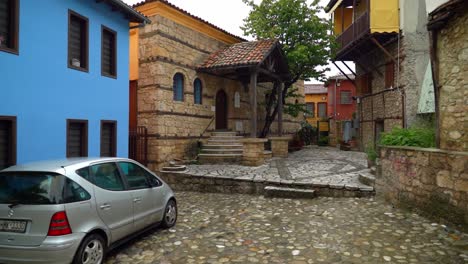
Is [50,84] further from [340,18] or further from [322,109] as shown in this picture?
[322,109]

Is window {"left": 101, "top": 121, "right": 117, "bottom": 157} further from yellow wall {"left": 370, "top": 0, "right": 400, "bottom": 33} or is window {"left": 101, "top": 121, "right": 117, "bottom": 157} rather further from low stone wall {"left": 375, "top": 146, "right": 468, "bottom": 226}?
yellow wall {"left": 370, "top": 0, "right": 400, "bottom": 33}

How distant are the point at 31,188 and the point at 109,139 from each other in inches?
217

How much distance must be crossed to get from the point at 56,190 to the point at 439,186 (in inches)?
236

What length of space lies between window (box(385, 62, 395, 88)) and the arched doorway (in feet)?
25.0

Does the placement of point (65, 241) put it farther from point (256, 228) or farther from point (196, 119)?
point (196, 119)

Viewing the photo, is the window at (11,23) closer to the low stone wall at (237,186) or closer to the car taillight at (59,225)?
the car taillight at (59,225)

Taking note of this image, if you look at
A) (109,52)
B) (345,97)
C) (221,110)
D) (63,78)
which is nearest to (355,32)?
(221,110)

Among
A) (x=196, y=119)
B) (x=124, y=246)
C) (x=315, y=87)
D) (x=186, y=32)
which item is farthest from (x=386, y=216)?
(x=315, y=87)

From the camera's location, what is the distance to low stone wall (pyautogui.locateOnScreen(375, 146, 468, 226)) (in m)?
4.98

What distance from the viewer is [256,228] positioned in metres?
5.70

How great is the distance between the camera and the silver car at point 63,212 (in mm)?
3477

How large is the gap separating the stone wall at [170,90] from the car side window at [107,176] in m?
6.50

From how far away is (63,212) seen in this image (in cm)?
354

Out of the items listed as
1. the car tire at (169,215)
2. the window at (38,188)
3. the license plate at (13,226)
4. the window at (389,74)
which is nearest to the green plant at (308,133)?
the window at (389,74)
